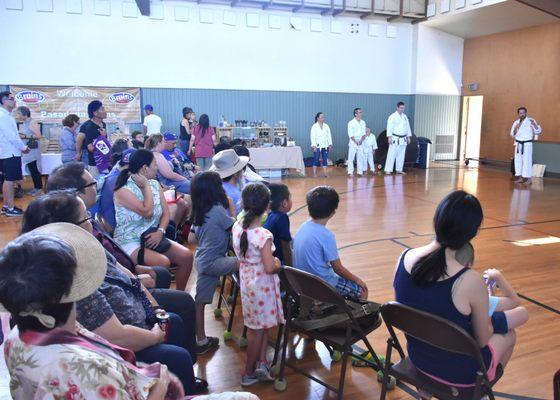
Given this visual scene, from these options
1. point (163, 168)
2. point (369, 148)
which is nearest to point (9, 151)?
point (163, 168)

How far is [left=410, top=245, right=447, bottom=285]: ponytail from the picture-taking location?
168cm

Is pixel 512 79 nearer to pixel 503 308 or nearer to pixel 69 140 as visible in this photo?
pixel 69 140

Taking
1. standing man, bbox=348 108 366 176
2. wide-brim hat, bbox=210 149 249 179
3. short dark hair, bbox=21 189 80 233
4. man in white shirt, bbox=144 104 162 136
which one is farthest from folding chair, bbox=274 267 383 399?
standing man, bbox=348 108 366 176

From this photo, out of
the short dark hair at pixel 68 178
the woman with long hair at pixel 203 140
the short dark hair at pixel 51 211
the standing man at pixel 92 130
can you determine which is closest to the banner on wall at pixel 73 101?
the woman with long hair at pixel 203 140

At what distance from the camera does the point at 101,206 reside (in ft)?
11.2

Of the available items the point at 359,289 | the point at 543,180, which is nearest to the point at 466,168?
the point at 543,180

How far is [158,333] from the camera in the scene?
71.4 inches

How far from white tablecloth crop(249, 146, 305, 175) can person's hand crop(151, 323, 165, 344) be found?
8186 millimetres

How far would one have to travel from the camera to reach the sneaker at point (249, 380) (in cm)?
241

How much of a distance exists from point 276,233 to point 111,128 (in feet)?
29.2

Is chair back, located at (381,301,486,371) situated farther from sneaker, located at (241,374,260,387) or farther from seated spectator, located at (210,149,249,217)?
seated spectator, located at (210,149,249,217)

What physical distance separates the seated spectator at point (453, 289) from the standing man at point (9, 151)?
627 cm

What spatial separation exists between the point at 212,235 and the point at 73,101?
29.9ft

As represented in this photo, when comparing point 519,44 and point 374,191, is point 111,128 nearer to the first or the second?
point 374,191
